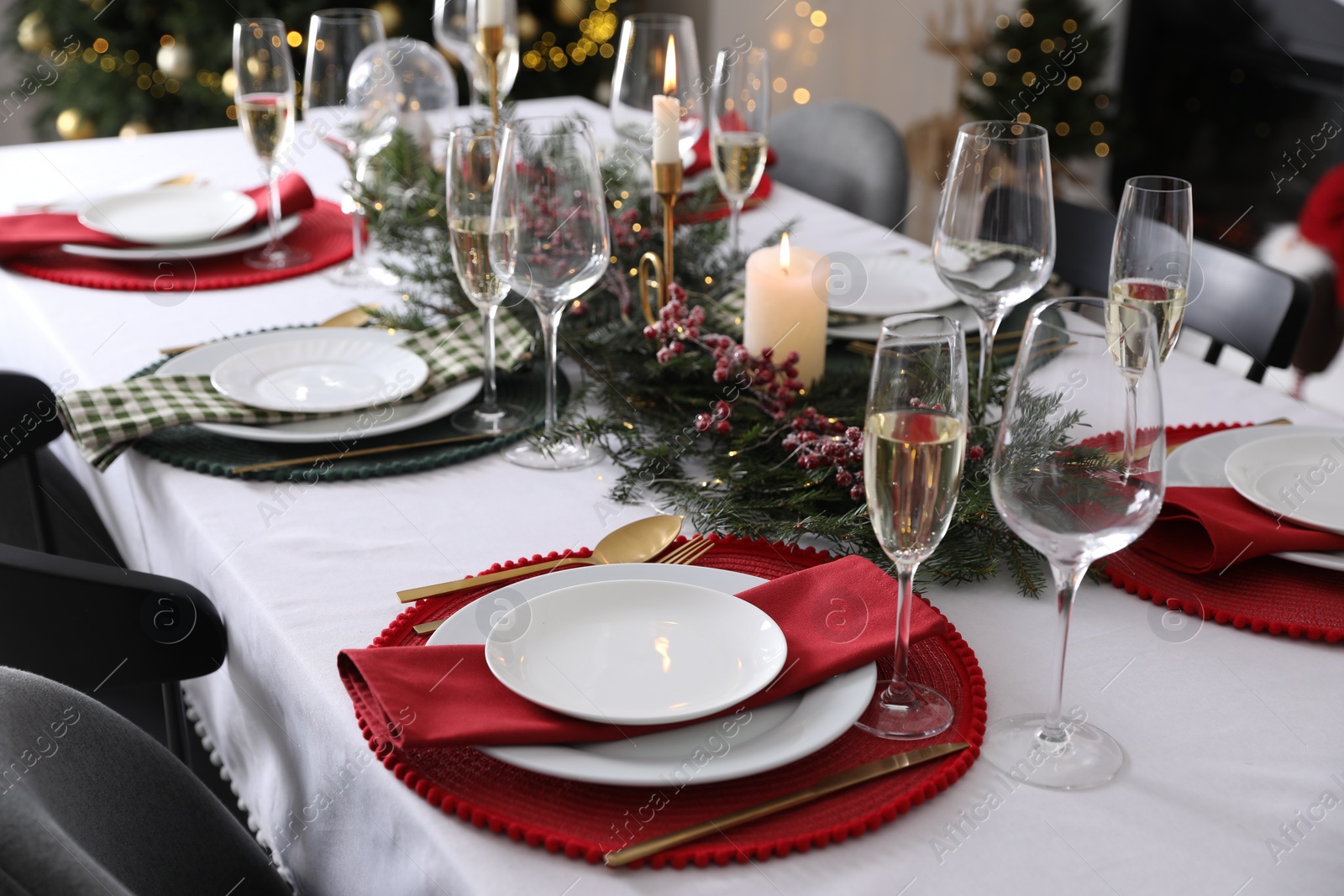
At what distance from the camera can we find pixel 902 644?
0.70 meters

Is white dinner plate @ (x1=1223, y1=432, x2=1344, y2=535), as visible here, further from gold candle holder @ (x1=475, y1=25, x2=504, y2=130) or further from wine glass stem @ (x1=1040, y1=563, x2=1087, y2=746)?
gold candle holder @ (x1=475, y1=25, x2=504, y2=130)

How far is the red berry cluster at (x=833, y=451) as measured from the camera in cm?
93

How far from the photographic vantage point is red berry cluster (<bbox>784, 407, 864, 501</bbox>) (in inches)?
36.7

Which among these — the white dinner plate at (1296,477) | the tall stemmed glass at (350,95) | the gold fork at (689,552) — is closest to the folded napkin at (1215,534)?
the white dinner plate at (1296,477)

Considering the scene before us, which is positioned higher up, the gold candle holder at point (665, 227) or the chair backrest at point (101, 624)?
the gold candle holder at point (665, 227)

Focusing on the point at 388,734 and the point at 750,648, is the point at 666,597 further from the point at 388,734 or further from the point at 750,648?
the point at 388,734

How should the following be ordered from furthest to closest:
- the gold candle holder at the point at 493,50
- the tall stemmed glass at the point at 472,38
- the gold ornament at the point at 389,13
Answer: the gold ornament at the point at 389,13, the tall stemmed glass at the point at 472,38, the gold candle holder at the point at 493,50

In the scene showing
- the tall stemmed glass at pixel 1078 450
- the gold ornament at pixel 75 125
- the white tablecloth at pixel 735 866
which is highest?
the tall stemmed glass at pixel 1078 450

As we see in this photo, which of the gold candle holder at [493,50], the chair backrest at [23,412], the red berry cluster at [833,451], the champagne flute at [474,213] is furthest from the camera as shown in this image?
the gold candle holder at [493,50]

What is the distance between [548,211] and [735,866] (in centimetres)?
55

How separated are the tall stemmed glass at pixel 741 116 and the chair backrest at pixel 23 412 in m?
0.81

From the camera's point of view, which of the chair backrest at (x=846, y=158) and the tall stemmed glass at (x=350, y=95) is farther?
the chair backrest at (x=846, y=158)

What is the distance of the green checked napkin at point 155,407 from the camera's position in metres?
1.03

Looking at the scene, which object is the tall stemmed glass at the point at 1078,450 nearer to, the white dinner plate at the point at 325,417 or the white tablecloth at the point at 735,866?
the white tablecloth at the point at 735,866
